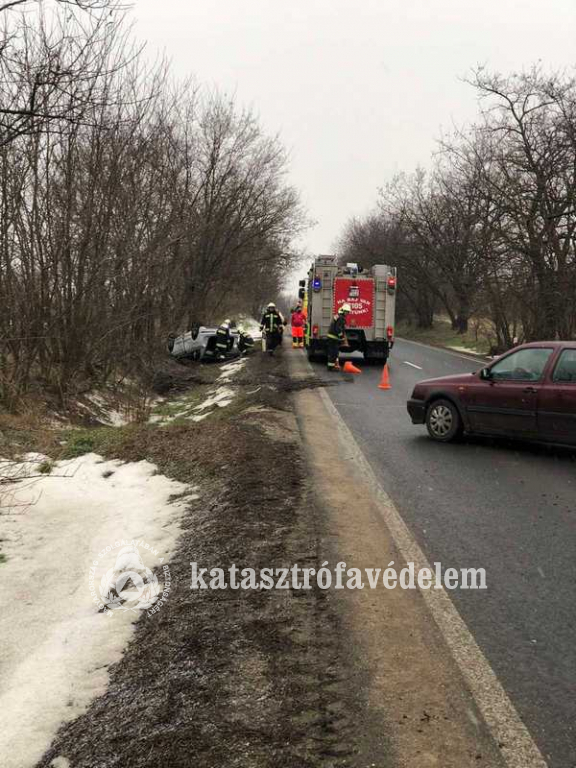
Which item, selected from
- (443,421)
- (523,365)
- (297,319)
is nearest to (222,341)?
(297,319)

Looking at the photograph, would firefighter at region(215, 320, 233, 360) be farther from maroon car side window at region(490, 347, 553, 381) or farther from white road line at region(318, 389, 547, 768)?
white road line at region(318, 389, 547, 768)

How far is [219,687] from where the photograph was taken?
120 inches

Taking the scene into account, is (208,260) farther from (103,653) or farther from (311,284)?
(103,653)

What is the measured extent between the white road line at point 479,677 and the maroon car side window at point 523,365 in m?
3.99

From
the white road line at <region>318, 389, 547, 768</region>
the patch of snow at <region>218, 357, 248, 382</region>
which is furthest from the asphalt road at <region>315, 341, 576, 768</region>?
the patch of snow at <region>218, 357, 248, 382</region>

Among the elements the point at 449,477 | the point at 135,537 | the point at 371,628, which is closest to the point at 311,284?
the point at 449,477

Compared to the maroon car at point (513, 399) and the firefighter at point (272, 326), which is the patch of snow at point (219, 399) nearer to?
the maroon car at point (513, 399)

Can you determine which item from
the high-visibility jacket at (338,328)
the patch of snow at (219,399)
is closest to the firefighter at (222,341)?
the high-visibility jacket at (338,328)

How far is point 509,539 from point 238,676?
2977 mm

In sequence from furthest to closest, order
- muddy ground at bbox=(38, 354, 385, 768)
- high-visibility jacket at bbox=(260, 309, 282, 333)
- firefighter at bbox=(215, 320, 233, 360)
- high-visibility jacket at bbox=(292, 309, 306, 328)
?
high-visibility jacket at bbox=(292, 309, 306, 328)
firefighter at bbox=(215, 320, 233, 360)
high-visibility jacket at bbox=(260, 309, 282, 333)
muddy ground at bbox=(38, 354, 385, 768)

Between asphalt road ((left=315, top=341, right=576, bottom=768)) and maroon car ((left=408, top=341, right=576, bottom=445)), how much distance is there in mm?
343

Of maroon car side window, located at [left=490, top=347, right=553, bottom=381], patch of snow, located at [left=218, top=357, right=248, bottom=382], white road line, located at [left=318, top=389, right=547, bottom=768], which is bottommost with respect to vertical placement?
white road line, located at [left=318, top=389, right=547, bottom=768]

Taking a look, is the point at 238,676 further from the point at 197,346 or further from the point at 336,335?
the point at 197,346

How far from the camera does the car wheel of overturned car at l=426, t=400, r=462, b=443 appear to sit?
9.23m
